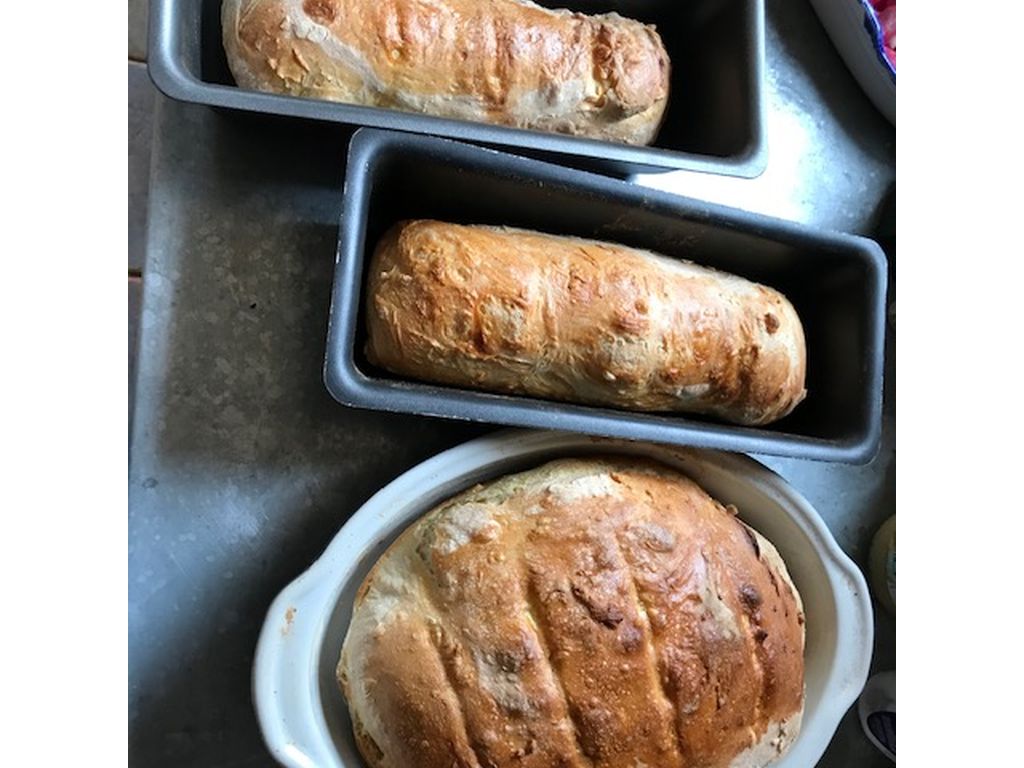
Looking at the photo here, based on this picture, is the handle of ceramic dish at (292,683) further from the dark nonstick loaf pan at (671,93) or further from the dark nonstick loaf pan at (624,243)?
the dark nonstick loaf pan at (671,93)

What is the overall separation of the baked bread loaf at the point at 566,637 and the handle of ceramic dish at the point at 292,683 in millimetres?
39

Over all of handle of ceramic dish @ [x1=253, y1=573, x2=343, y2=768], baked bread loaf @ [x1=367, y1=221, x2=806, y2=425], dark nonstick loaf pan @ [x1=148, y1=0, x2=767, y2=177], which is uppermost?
dark nonstick loaf pan @ [x1=148, y1=0, x2=767, y2=177]

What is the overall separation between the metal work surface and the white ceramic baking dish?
4.6 inches

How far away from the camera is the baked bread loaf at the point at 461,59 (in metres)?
0.95

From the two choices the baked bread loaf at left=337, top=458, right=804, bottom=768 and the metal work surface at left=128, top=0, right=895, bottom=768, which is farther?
the metal work surface at left=128, top=0, right=895, bottom=768

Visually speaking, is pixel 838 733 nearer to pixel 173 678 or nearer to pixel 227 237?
pixel 173 678

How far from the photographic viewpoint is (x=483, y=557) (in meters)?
0.93

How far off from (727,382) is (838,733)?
0.57 metres

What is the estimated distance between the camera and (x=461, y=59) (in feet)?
3.24

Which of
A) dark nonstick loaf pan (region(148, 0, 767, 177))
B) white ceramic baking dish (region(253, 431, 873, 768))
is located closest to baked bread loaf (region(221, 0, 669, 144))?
dark nonstick loaf pan (region(148, 0, 767, 177))

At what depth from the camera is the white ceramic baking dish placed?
3.01ft

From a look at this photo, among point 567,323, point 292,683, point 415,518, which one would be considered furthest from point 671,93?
point 292,683

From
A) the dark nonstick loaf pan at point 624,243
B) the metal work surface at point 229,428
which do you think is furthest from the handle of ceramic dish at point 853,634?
the metal work surface at point 229,428

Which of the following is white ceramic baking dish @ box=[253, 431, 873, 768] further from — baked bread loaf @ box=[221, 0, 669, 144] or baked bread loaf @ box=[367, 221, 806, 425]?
baked bread loaf @ box=[221, 0, 669, 144]
